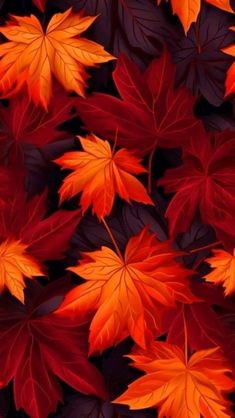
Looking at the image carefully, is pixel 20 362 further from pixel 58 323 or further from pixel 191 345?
pixel 191 345

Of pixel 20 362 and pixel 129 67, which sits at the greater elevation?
pixel 129 67

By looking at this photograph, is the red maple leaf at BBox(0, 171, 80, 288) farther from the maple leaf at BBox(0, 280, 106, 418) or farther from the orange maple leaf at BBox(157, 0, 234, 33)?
the orange maple leaf at BBox(157, 0, 234, 33)

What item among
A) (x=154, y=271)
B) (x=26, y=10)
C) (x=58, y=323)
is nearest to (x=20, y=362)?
(x=58, y=323)

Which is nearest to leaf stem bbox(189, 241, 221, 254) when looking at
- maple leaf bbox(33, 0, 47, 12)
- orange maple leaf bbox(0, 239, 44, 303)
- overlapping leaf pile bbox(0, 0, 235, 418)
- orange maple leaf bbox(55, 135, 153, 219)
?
overlapping leaf pile bbox(0, 0, 235, 418)

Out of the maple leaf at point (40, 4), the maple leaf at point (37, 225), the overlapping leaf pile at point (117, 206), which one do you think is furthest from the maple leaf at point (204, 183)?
the maple leaf at point (40, 4)

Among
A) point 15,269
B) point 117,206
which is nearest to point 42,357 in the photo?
point 15,269

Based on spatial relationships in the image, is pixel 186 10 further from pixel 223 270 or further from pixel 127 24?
pixel 223 270
